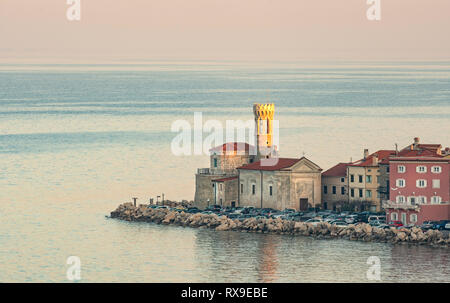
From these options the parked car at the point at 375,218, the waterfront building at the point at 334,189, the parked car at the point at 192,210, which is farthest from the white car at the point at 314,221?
the parked car at the point at 192,210

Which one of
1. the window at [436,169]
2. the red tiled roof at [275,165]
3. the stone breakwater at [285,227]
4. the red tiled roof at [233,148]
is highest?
the red tiled roof at [233,148]

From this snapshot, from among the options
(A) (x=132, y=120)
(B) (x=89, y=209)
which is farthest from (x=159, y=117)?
(B) (x=89, y=209)

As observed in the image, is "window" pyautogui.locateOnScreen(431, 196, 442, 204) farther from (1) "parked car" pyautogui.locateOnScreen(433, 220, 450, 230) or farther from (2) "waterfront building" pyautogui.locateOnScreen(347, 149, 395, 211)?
(2) "waterfront building" pyautogui.locateOnScreen(347, 149, 395, 211)

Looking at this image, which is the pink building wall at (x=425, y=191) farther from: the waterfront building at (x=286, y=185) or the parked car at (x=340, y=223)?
the waterfront building at (x=286, y=185)

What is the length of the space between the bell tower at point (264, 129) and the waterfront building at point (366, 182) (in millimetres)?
7706

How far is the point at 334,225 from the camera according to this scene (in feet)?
322

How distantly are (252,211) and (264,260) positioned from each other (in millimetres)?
16954

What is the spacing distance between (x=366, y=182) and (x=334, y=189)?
8.96 feet

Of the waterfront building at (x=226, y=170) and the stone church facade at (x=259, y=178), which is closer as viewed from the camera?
the stone church facade at (x=259, y=178)

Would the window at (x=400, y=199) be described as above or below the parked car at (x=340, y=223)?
above

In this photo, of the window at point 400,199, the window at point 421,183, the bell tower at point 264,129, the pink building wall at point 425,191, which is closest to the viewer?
the pink building wall at point 425,191

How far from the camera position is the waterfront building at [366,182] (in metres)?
104

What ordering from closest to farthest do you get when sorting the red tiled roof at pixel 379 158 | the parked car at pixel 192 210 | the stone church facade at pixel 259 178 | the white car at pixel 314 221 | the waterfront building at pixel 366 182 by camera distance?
the white car at pixel 314 221 → the waterfront building at pixel 366 182 → the red tiled roof at pixel 379 158 → the stone church facade at pixel 259 178 → the parked car at pixel 192 210

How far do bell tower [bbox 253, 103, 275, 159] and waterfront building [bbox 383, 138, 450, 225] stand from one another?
1534 centimetres
